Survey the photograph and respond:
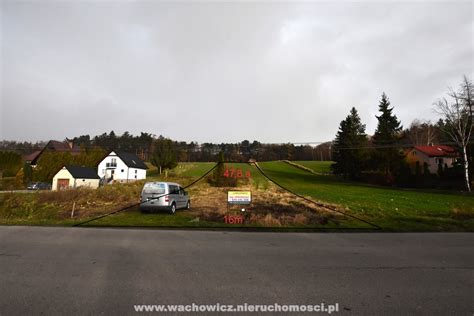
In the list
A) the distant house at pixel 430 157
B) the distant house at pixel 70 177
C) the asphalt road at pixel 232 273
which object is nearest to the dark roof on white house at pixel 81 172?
the distant house at pixel 70 177

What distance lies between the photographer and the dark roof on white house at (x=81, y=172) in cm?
5488

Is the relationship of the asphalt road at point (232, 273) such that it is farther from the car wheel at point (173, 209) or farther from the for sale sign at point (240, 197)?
the car wheel at point (173, 209)

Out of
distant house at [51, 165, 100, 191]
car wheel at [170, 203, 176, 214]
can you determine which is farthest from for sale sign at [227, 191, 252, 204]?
distant house at [51, 165, 100, 191]

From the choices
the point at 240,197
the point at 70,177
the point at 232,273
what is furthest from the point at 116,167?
the point at 232,273

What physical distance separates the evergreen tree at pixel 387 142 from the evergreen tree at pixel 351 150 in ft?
9.74

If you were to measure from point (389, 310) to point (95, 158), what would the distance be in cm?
7460

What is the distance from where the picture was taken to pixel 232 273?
5.52m

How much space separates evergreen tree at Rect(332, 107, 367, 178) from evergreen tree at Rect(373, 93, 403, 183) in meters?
2.97

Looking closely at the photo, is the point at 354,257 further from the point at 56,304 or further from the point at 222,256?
the point at 56,304

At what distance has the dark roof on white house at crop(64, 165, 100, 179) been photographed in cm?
5488

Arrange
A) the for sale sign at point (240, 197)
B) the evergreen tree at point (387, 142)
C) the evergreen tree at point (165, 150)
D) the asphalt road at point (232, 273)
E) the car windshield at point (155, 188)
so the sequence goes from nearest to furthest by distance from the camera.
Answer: the asphalt road at point (232, 273)
the for sale sign at point (240, 197)
the car windshield at point (155, 188)
the evergreen tree at point (165, 150)
the evergreen tree at point (387, 142)

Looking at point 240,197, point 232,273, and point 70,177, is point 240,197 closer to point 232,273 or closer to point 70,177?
point 232,273

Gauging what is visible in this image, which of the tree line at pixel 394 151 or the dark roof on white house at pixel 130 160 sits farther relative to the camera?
the dark roof on white house at pixel 130 160

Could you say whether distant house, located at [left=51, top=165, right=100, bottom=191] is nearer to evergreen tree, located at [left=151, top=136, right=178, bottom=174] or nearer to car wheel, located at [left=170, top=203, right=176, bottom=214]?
evergreen tree, located at [left=151, top=136, right=178, bottom=174]
